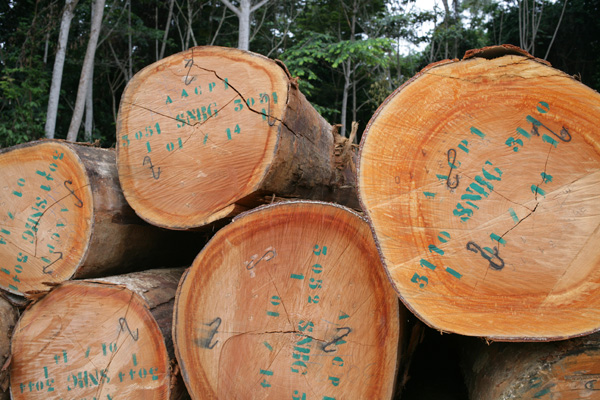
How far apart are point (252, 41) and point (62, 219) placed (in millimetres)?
9934

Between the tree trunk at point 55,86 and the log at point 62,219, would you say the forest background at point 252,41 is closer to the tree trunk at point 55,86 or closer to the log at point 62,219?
the tree trunk at point 55,86

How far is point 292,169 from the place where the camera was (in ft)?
6.00

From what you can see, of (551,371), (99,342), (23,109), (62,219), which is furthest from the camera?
(23,109)

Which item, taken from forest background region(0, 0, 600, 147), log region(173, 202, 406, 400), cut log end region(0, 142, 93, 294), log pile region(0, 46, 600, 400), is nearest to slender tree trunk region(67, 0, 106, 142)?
forest background region(0, 0, 600, 147)

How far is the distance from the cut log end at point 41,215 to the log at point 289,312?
2.16 ft

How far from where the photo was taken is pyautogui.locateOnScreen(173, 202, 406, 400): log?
4.90ft

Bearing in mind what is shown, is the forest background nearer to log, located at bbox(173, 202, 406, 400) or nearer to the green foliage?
the green foliage

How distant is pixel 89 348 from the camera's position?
71.8 inches

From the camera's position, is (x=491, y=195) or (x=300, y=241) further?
(x=300, y=241)

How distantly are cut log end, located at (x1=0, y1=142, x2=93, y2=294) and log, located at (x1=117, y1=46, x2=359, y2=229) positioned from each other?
0.77 feet

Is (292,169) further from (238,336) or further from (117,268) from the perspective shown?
(117,268)

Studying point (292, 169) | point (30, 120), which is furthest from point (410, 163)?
point (30, 120)

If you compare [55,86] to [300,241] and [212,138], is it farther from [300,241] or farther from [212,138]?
[300,241]

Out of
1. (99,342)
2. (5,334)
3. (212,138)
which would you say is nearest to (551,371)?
(212,138)
